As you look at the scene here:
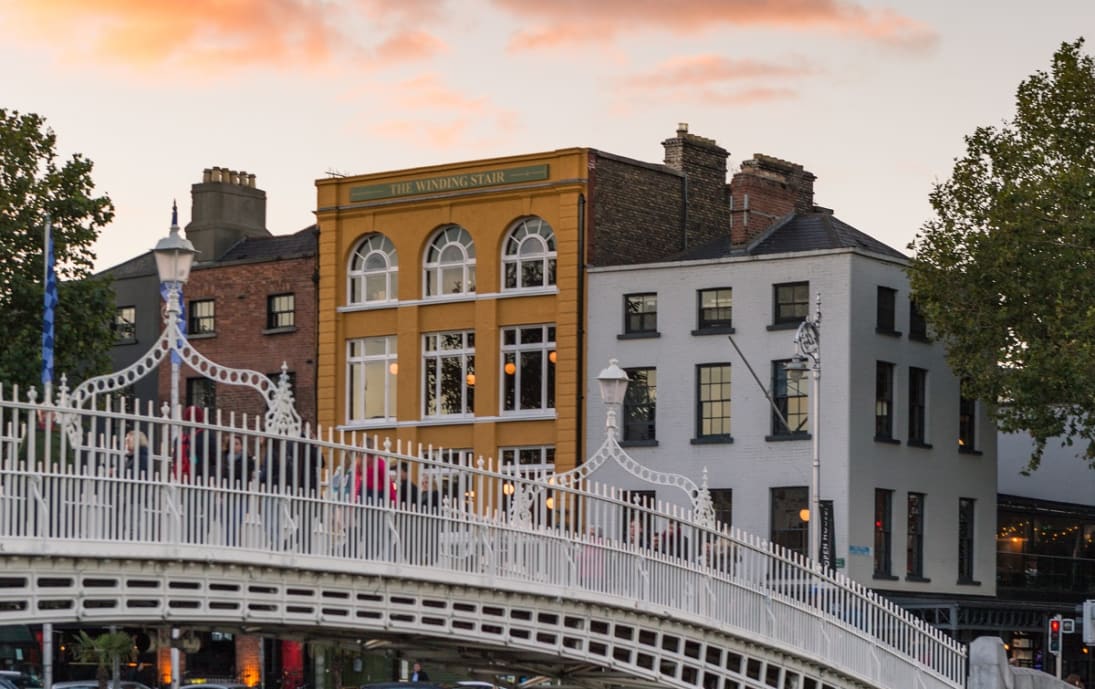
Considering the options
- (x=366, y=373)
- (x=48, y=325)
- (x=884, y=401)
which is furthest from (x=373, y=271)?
(x=48, y=325)

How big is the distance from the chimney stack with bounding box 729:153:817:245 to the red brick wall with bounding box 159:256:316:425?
12.1 metres

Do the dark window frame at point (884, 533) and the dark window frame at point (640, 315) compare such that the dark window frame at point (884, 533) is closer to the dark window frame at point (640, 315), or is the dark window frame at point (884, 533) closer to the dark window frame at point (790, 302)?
the dark window frame at point (790, 302)

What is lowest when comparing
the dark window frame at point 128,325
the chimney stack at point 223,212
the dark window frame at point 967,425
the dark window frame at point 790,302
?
the dark window frame at point 967,425

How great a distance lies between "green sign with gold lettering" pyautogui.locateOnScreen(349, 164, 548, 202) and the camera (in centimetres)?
6352

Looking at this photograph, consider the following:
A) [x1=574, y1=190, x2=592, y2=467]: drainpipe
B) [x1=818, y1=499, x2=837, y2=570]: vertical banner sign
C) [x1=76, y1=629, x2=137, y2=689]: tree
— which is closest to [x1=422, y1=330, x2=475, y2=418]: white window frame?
[x1=574, y1=190, x2=592, y2=467]: drainpipe

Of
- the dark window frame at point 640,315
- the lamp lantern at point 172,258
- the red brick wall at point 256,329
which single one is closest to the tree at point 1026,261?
the dark window frame at point 640,315

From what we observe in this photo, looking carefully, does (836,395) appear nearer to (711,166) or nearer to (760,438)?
(760,438)

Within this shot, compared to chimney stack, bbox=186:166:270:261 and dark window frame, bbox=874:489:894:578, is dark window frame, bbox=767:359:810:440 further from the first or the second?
chimney stack, bbox=186:166:270:261

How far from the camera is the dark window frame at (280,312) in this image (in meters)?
67.9

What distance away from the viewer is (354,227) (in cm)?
6656

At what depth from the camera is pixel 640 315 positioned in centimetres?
6184

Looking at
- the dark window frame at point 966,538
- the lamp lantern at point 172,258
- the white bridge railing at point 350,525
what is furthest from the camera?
the dark window frame at point 966,538

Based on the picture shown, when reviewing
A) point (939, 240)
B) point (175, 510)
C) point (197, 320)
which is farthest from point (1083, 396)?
point (175, 510)

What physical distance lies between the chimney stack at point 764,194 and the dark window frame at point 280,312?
1243 cm
